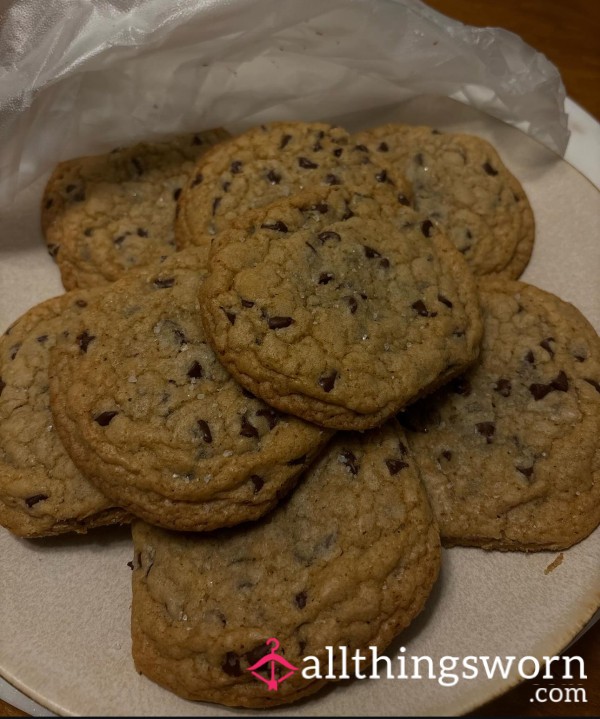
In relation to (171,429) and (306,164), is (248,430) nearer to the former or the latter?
(171,429)

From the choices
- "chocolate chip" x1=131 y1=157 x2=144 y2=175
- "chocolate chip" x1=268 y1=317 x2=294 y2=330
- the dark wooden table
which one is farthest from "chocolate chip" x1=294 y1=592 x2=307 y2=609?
the dark wooden table

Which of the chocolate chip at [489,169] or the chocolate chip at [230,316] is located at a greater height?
the chocolate chip at [230,316]

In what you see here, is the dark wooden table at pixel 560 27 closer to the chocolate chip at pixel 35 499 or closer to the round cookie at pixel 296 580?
the round cookie at pixel 296 580

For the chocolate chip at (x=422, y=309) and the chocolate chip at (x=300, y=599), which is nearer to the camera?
the chocolate chip at (x=300, y=599)

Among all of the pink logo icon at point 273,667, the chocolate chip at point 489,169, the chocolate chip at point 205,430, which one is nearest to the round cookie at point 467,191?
the chocolate chip at point 489,169

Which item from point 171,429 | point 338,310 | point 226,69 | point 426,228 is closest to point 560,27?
point 226,69

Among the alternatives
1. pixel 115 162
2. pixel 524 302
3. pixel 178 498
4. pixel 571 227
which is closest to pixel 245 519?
pixel 178 498

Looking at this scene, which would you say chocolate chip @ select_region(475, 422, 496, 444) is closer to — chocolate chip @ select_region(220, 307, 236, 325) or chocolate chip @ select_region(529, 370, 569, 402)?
chocolate chip @ select_region(529, 370, 569, 402)
